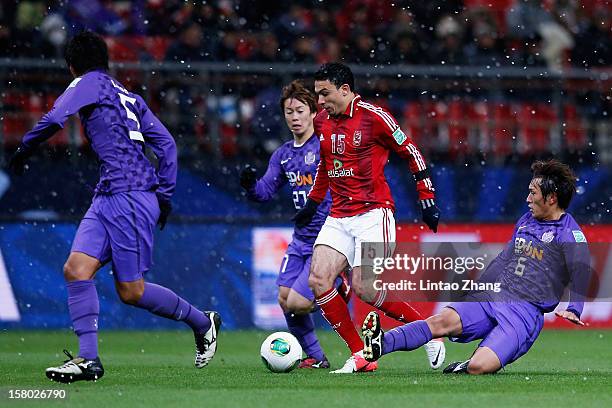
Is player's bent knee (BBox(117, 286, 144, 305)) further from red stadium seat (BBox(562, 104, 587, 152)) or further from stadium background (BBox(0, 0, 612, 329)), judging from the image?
red stadium seat (BBox(562, 104, 587, 152))

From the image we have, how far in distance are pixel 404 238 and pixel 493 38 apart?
4.26 meters

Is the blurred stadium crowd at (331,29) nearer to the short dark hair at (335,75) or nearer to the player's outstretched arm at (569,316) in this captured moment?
the short dark hair at (335,75)

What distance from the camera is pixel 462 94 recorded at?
1484cm

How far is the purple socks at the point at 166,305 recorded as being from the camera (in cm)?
780

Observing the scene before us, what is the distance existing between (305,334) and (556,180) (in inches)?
90.7

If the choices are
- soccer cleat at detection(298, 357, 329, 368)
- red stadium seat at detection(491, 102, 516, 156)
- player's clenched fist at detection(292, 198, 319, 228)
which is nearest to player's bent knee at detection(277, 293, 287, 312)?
soccer cleat at detection(298, 357, 329, 368)

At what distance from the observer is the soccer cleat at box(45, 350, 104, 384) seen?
727cm

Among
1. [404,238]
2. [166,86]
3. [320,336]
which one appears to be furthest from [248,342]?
[166,86]

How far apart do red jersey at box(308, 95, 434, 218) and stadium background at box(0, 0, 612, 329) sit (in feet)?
16.9

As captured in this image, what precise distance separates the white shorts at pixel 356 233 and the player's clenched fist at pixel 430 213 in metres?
0.33

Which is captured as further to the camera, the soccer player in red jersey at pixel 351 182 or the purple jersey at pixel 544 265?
the soccer player in red jersey at pixel 351 182

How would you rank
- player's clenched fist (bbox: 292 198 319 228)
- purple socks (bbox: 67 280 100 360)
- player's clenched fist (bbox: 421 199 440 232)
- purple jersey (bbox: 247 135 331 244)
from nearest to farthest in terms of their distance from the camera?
1. purple socks (bbox: 67 280 100 360)
2. player's clenched fist (bbox: 421 199 440 232)
3. player's clenched fist (bbox: 292 198 319 228)
4. purple jersey (bbox: 247 135 331 244)

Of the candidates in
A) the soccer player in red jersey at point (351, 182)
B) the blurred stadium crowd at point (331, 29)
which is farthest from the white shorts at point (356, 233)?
the blurred stadium crowd at point (331, 29)

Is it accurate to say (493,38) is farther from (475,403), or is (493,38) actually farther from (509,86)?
(475,403)
